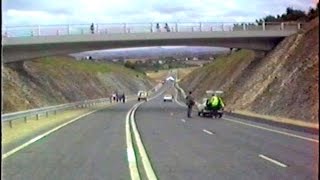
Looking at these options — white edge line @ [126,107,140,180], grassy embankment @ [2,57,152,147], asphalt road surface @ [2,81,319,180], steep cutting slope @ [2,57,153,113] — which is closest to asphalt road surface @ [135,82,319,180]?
asphalt road surface @ [2,81,319,180]

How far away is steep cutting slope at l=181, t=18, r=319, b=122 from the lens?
41.7 metres

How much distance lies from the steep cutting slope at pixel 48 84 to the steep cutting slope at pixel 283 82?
19.1m

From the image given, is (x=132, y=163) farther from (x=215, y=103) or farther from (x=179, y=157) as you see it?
(x=215, y=103)

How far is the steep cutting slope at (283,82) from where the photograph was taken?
137ft

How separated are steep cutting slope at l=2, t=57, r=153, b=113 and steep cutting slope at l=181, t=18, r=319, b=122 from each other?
750 inches

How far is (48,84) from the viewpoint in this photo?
80125mm

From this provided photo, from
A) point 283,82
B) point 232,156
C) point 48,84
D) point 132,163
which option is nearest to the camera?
point 132,163

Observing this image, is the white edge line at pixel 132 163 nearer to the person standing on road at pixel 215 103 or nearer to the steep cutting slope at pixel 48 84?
the person standing on road at pixel 215 103

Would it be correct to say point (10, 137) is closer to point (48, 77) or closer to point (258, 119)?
point (258, 119)

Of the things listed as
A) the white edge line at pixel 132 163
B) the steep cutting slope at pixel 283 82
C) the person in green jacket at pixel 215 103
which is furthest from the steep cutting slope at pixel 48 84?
the white edge line at pixel 132 163

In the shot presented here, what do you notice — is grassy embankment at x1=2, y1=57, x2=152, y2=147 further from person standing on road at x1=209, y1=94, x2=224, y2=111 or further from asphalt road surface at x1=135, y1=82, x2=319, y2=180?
person standing on road at x1=209, y1=94, x2=224, y2=111

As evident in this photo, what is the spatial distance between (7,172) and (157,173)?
3.30 meters

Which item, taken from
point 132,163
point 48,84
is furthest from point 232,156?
point 48,84

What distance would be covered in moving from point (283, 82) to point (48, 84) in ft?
122
